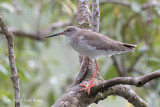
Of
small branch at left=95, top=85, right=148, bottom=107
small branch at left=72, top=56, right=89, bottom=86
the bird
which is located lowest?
small branch at left=95, top=85, right=148, bottom=107

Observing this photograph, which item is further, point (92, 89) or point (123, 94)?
point (123, 94)

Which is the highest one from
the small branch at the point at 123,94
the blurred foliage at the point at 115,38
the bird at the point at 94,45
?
the blurred foliage at the point at 115,38

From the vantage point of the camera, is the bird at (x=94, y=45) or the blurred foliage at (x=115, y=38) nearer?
the bird at (x=94, y=45)

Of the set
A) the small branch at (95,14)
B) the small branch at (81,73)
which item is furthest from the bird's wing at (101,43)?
the small branch at (81,73)

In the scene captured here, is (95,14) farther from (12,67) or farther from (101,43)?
(12,67)

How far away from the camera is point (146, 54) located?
617 cm

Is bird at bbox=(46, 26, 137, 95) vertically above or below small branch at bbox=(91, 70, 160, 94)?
above

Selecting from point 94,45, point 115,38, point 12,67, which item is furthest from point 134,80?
point 115,38

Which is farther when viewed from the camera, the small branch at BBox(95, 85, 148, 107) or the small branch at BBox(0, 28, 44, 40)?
the small branch at BBox(0, 28, 44, 40)

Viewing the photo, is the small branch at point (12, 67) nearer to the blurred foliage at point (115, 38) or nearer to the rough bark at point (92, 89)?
the rough bark at point (92, 89)

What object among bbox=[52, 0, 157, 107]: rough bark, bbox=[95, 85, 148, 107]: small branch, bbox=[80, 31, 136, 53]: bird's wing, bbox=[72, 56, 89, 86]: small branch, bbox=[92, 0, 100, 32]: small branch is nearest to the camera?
bbox=[52, 0, 157, 107]: rough bark

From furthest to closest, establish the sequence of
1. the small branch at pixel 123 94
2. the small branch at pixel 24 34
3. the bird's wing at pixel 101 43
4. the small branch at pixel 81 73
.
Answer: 1. the small branch at pixel 24 34
2. the bird's wing at pixel 101 43
3. the small branch at pixel 81 73
4. the small branch at pixel 123 94

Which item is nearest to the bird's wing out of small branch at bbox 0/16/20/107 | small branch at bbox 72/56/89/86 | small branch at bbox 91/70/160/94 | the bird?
the bird

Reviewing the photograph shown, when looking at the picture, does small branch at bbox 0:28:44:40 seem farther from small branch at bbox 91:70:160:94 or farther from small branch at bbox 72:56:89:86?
small branch at bbox 91:70:160:94
